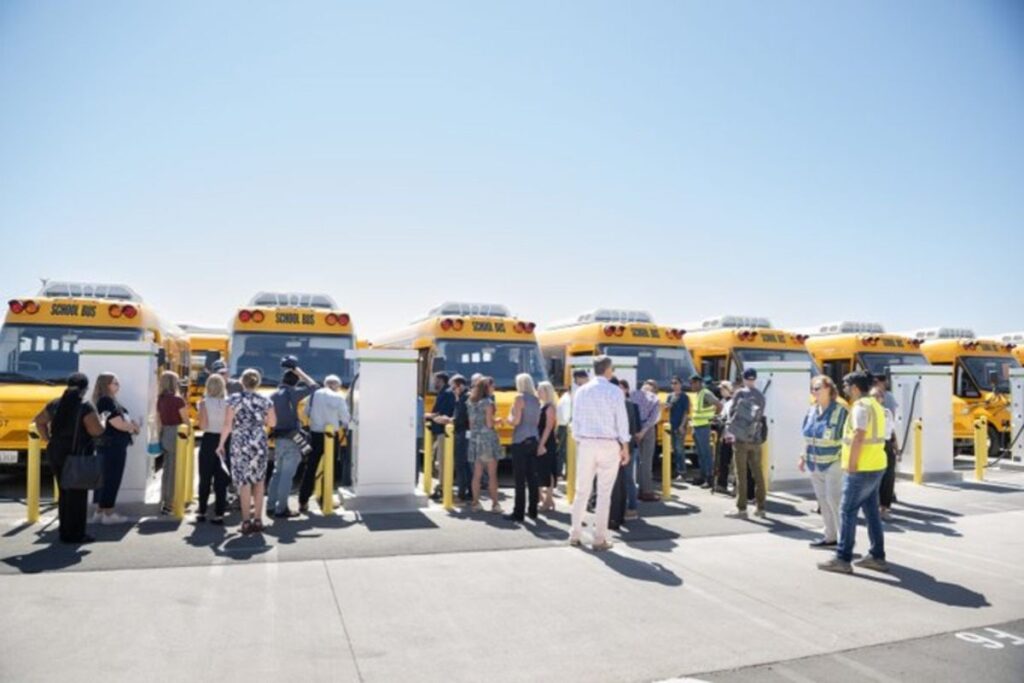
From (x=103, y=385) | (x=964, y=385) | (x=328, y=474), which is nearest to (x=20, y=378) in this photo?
(x=103, y=385)

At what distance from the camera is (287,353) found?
12305mm

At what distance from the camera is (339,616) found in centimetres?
532

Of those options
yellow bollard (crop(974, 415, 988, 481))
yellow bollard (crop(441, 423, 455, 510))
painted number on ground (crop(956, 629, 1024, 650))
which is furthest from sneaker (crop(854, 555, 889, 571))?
yellow bollard (crop(974, 415, 988, 481))

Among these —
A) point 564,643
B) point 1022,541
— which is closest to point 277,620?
point 564,643

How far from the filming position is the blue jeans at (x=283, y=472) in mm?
8812

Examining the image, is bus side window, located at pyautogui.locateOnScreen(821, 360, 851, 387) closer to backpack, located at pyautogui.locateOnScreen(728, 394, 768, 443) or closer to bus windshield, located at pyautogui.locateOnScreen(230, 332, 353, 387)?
backpack, located at pyautogui.locateOnScreen(728, 394, 768, 443)

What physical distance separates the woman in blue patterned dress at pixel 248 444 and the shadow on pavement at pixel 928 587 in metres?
5.93

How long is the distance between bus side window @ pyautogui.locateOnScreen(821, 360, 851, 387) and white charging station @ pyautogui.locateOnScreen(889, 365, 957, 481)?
368 centimetres

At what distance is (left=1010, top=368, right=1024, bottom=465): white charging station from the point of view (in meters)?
15.5

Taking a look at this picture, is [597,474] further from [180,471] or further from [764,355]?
[764,355]

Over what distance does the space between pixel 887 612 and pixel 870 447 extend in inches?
63.1

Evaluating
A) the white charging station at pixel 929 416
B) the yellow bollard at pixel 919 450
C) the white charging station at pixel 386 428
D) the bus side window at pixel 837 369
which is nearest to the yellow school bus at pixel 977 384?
the bus side window at pixel 837 369

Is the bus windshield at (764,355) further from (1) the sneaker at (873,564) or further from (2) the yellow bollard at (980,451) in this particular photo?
(1) the sneaker at (873,564)

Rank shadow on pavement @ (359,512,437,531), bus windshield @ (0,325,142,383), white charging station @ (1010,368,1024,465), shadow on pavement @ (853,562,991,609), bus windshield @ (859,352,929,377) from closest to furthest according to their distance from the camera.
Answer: shadow on pavement @ (853,562,991,609)
shadow on pavement @ (359,512,437,531)
bus windshield @ (0,325,142,383)
white charging station @ (1010,368,1024,465)
bus windshield @ (859,352,929,377)
